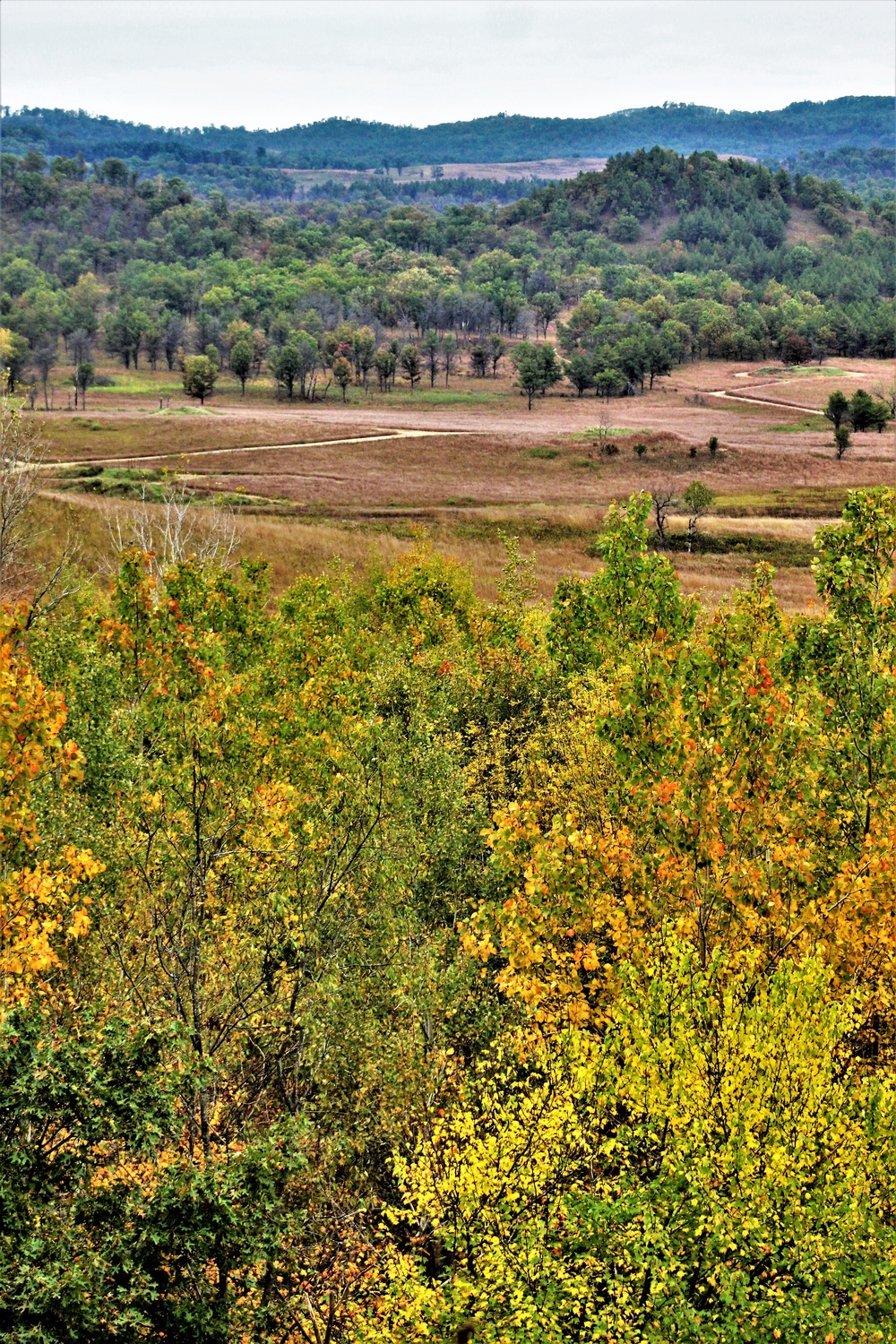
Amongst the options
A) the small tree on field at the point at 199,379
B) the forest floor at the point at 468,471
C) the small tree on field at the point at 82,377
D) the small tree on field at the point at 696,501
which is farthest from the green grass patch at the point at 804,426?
the small tree on field at the point at 82,377

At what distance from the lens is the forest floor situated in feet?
297

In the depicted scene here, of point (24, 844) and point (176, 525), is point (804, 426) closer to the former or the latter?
point (176, 525)

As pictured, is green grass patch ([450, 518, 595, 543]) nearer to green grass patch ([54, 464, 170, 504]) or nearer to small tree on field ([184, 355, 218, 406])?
green grass patch ([54, 464, 170, 504])

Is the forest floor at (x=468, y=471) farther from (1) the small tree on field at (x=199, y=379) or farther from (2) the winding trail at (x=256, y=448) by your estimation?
(1) the small tree on field at (x=199, y=379)

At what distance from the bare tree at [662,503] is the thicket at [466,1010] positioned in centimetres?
6005

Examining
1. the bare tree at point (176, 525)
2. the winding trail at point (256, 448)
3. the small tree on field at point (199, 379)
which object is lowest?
the bare tree at point (176, 525)

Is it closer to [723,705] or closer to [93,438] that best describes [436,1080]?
[723,705]

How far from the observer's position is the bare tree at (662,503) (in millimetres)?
96375

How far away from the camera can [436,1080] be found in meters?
18.7

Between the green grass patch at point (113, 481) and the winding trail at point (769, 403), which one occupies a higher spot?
the winding trail at point (769, 403)

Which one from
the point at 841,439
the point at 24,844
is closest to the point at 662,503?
the point at 841,439

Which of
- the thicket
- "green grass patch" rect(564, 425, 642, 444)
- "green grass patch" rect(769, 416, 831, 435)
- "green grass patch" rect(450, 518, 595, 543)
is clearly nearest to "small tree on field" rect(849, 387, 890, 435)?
"green grass patch" rect(769, 416, 831, 435)

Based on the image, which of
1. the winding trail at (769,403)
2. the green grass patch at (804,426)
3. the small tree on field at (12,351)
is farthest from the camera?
the small tree on field at (12,351)

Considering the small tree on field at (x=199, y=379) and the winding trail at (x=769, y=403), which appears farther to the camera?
the small tree on field at (x=199, y=379)
